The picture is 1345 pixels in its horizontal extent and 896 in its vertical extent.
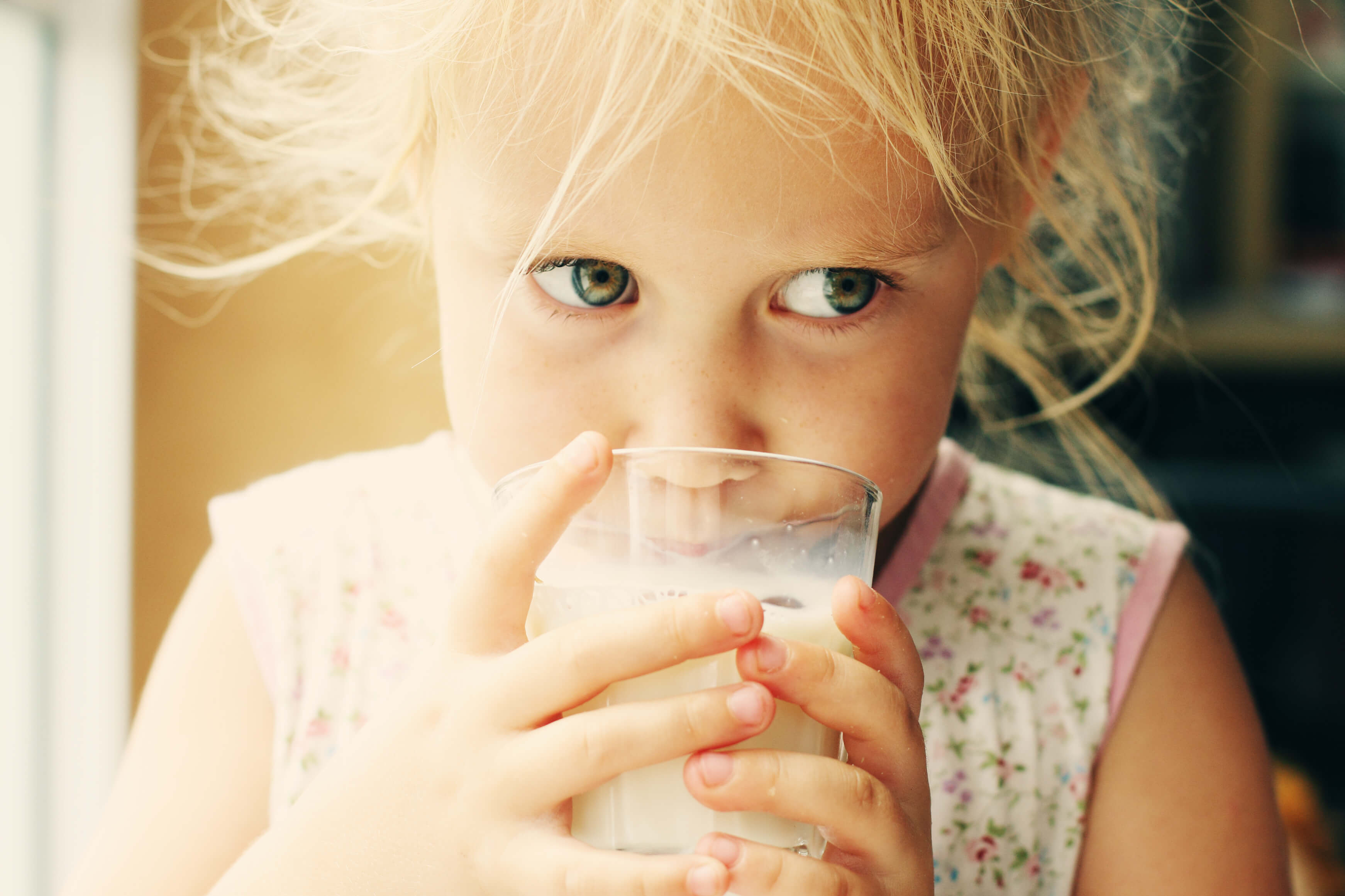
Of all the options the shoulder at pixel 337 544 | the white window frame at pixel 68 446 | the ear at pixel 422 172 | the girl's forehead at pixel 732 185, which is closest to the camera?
the girl's forehead at pixel 732 185

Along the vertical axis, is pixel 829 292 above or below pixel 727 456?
above

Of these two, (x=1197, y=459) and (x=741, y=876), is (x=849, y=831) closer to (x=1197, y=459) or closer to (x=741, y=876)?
(x=741, y=876)

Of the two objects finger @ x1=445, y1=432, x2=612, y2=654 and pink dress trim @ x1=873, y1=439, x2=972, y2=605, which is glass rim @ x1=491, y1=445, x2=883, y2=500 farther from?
pink dress trim @ x1=873, y1=439, x2=972, y2=605

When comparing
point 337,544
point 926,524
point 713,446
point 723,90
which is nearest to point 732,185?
point 723,90

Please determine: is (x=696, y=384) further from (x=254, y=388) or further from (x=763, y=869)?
(x=254, y=388)

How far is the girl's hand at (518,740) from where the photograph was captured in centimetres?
54

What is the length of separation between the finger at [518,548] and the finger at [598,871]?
110mm

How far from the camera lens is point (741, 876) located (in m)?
0.54

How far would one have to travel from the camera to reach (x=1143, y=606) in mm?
1059

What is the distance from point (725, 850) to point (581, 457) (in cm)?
20

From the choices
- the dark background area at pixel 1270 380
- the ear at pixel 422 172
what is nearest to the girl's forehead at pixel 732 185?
the ear at pixel 422 172

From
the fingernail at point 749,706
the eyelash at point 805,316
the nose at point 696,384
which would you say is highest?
the eyelash at point 805,316

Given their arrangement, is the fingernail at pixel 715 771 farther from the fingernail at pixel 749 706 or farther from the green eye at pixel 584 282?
the green eye at pixel 584 282

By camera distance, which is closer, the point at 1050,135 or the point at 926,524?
the point at 1050,135
